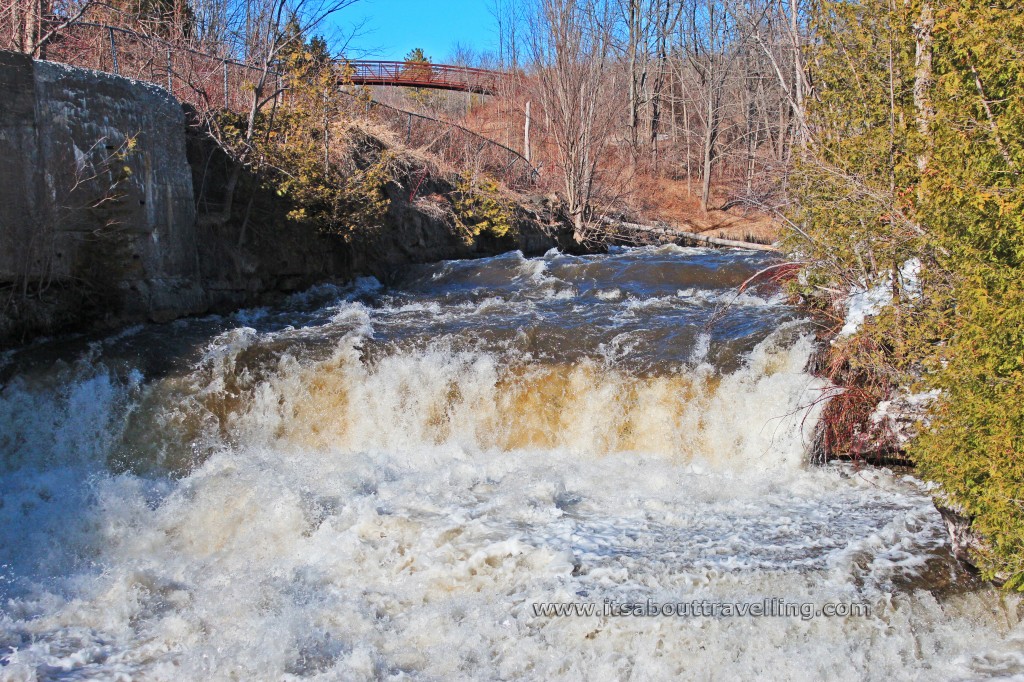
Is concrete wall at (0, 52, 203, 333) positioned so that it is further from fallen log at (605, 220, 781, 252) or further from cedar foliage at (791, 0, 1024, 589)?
fallen log at (605, 220, 781, 252)

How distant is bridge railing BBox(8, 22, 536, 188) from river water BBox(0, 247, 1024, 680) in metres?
4.37

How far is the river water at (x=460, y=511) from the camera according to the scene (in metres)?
4.29

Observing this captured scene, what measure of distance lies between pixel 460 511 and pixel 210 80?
1027cm

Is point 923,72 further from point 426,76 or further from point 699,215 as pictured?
point 426,76

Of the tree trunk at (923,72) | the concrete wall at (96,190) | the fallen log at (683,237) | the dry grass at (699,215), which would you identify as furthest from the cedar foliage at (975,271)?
the dry grass at (699,215)

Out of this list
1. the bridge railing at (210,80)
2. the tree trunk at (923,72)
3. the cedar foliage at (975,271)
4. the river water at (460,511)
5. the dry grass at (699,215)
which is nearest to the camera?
the cedar foliage at (975,271)

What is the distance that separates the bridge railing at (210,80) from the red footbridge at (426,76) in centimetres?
682

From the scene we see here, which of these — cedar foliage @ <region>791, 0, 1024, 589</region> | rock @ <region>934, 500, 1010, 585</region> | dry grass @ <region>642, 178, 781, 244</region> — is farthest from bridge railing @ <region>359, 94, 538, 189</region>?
rock @ <region>934, 500, 1010, 585</region>

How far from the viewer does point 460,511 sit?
595 cm

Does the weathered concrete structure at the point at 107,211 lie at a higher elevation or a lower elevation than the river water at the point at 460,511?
higher

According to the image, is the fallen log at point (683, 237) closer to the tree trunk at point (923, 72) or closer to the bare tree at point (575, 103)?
the bare tree at point (575, 103)

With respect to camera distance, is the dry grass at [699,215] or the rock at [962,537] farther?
the dry grass at [699,215]

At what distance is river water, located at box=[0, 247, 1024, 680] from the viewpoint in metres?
4.29

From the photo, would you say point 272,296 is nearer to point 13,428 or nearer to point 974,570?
point 13,428
